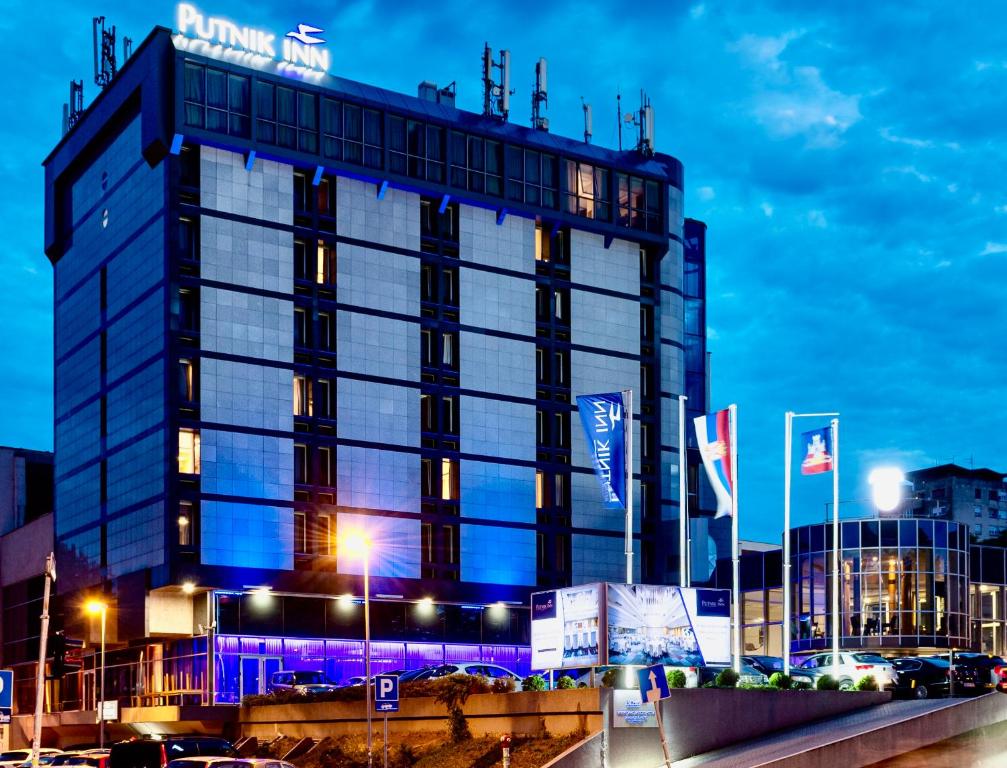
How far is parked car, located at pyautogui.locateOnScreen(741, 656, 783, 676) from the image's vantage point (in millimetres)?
63906

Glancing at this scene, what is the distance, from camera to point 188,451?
90375 mm

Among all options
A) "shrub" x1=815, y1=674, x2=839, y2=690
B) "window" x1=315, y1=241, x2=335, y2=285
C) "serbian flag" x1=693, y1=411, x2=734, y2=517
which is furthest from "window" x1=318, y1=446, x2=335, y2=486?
"shrub" x1=815, y1=674, x2=839, y2=690

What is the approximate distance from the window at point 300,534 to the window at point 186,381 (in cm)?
952

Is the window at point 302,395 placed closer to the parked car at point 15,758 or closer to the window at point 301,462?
the window at point 301,462

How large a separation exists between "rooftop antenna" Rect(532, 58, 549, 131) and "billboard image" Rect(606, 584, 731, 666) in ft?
203

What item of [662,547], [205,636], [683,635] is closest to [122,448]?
[205,636]

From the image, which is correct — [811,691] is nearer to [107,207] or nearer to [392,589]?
[392,589]

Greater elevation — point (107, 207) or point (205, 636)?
point (107, 207)

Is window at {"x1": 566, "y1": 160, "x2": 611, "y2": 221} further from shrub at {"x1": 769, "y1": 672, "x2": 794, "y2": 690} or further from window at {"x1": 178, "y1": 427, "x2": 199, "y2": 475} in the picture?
shrub at {"x1": 769, "y1": 672, "x2": 794, "y2": 690}

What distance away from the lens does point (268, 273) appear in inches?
3701

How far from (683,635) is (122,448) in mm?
52467

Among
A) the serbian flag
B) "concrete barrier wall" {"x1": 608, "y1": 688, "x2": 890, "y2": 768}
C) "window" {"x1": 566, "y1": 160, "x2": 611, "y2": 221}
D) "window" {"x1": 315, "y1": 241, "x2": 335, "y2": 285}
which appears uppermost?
"window" {"x1": 566, "y1": 160, "x2": 611, "y2": 221}

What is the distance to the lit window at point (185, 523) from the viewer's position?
3504 inches

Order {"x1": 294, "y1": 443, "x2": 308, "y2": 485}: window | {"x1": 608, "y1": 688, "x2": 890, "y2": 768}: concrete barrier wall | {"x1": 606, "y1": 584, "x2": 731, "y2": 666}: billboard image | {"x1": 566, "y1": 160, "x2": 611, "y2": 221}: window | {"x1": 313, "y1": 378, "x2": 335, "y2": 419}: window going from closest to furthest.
→ {"x1": 608, "y1": 688, "x2": 890, "y2": 768}: concrete barrier wall, {"x1": 606, "y1": 584, "x2": 731, "y2": 666}: billboard image, {"x1": 294, "y1": 443, "x2": 308, "y2": 485}: window, {"x1": 313, "y1": 378, "x2": 335, "y2": 419}: window, {"x1": 566, "y1": 160, "x2": 611, "y2": 221}: window
